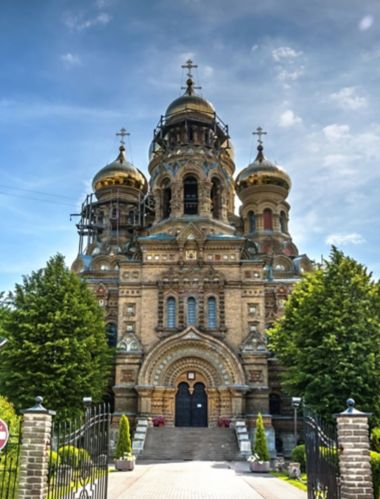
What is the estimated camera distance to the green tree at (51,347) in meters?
22.9

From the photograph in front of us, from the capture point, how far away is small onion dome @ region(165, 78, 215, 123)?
3509 cm

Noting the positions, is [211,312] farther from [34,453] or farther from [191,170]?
[34,453]

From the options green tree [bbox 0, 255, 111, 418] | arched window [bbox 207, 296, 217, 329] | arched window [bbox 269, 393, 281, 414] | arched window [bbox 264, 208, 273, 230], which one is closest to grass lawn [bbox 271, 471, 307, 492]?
green tree [bbox 0, 255, 111, 418]

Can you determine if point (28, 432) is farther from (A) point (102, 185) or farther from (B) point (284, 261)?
(A) point (102, 185)

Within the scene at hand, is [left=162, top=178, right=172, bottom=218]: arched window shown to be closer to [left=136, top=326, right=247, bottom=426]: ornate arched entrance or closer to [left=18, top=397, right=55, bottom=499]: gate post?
[left=136, top=326, right=247, bottom=426]: ornate arched entrance

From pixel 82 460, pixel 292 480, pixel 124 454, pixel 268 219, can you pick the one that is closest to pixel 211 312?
pixel 124 454

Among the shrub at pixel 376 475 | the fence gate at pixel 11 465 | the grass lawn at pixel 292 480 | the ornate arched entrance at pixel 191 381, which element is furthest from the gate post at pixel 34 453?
the ornate arched entrance at pixel 191 381

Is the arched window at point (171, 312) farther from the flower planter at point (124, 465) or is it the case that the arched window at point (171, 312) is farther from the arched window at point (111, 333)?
the flower planter at point (124, 465)

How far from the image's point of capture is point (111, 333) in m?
30.8

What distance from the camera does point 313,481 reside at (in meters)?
9.59

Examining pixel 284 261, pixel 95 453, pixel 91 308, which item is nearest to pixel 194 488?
pixel 95 453

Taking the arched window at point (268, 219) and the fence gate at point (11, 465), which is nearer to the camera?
the fence gate at point (11, 465)

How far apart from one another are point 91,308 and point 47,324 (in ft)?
11.7

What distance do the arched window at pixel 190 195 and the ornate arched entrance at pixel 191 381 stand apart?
828 centimetres
